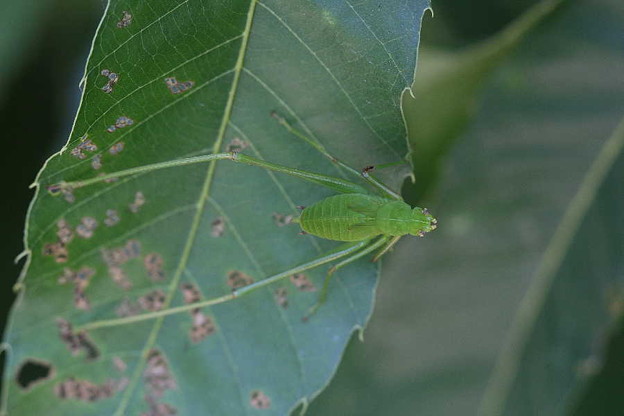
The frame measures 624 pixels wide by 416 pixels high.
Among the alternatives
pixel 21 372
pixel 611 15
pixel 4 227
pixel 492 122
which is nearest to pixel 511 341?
pixel 492 122

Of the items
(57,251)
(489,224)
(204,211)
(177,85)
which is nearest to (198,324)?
(204,211)

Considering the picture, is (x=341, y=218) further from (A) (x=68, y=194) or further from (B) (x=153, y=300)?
(A) (x=68, y=194)

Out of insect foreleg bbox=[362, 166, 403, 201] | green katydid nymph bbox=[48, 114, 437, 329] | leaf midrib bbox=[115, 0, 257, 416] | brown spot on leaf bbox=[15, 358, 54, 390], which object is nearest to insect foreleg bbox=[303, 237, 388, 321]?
green katydid nymph bbox=[48, 114, 437, 329]

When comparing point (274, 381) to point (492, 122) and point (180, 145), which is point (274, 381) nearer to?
point (180, 145)

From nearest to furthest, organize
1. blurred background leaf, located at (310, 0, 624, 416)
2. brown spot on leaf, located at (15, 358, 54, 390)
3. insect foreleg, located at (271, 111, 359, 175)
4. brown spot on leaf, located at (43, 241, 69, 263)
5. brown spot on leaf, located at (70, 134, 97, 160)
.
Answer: brown spot on leaf, located at (70, 134, 97, 160)
insect foreleg, located at (271, 111, 359, 175)
brown spot on leaf, located at (43, 241, 69, 263)
brown spot on leaf, located at (15, 358, 54, 390)
blurred background leaf, located at (310, 0, 624, 416)

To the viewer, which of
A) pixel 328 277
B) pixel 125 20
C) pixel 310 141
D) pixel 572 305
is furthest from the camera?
pixel 572 305

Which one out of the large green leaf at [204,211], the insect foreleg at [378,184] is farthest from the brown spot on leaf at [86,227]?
the insect foreleg at [378,184]

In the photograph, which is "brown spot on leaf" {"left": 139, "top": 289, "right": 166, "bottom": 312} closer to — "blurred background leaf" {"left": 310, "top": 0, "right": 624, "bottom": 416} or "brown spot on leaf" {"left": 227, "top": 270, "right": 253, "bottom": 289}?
"brown spot on leaf" {"left": 227, "top": 270, "right": 253, "bottom": 289}
